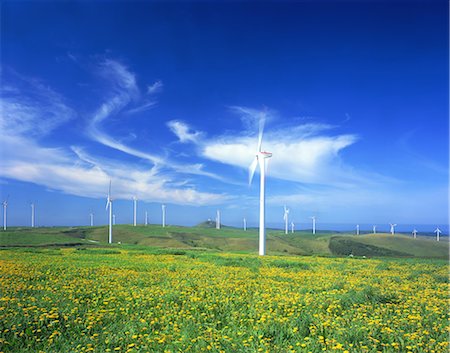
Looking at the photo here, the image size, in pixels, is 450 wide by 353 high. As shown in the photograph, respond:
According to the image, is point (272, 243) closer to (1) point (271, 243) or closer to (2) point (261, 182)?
(1) point (271, 243)

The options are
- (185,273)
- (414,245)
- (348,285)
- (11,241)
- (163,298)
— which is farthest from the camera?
(414,245)

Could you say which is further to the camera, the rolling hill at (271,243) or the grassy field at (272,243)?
the grassy field at (272,243)

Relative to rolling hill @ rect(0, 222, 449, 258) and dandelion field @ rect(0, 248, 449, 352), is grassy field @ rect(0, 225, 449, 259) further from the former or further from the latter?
dandelion field @ rect(0, 248, 449, 352)

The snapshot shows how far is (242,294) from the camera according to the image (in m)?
14.5

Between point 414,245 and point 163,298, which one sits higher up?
point 163,298

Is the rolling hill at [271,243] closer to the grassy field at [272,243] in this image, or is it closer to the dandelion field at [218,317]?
the grassy field at [272,243]

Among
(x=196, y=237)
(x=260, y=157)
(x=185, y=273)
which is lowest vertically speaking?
(x=196, y=237)

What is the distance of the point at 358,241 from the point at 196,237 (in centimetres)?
4171

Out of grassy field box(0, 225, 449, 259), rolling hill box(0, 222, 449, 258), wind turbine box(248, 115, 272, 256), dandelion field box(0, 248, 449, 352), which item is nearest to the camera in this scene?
dandelion field box(0, 248, 449, 352)

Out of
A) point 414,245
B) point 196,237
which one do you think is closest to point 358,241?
point 414,245

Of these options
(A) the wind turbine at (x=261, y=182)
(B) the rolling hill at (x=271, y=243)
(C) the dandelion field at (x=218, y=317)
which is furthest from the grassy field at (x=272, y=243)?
(C) the dandelion field at (x=218, y=317)

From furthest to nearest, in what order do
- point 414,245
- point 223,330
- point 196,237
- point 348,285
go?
point 196,237
point 414,245
point 348,285
point 223,330

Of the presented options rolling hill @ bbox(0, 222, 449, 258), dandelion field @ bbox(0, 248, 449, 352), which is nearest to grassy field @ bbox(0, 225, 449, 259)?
rolling hill @ bbox(0, 222, 449, 258)

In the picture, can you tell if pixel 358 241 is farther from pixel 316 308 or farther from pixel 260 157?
pixel 316 308
